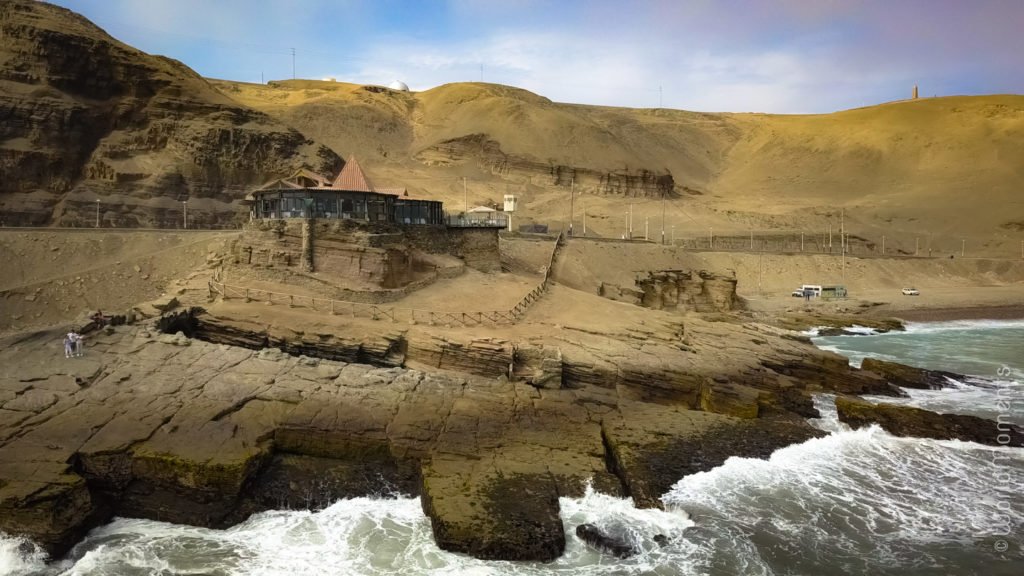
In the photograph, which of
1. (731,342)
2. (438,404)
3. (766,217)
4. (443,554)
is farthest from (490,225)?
(766,217)

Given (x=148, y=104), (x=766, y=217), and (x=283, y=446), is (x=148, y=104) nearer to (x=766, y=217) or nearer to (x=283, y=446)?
(x=283, y=446)

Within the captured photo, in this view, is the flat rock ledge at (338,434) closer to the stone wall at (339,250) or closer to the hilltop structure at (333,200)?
the stone wall at (339,250)

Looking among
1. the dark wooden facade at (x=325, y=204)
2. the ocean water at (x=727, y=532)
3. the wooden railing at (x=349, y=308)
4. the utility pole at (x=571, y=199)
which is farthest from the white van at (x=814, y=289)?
the wooden railing at (x=349, y=308)

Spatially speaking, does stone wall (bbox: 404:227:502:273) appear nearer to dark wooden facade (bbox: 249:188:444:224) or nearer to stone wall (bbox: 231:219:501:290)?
dark wooden facade (bbox: 249:188:444:224)

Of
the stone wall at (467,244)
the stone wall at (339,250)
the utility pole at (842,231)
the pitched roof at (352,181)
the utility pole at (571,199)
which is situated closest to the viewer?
the stone wall at (339,250)

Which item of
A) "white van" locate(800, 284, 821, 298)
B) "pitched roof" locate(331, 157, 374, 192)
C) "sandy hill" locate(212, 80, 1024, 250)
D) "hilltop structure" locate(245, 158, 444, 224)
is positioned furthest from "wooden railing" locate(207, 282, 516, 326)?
"sandy hill" locate(212, 80, 1024, 250)

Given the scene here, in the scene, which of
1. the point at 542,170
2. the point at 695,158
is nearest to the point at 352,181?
the point at 542,170

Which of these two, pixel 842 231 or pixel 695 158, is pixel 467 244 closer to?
pixel 842 231
